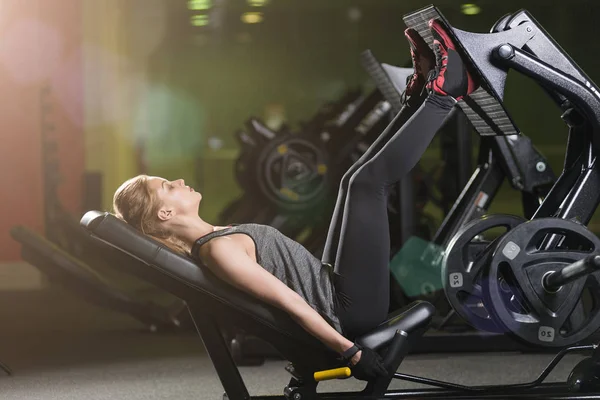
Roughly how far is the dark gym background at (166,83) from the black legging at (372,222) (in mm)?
2663

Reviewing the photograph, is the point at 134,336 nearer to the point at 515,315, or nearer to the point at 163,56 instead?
the point at 515,315

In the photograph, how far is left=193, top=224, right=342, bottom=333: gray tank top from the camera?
6.47ft

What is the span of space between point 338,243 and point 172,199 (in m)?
0.45

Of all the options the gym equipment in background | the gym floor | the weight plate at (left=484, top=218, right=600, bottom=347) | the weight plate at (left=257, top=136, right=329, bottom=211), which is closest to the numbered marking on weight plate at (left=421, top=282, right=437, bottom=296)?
the gym floor

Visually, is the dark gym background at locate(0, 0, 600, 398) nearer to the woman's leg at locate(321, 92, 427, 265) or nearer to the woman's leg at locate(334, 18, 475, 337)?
the woman's leg at locate(321, 92, 427, 265)

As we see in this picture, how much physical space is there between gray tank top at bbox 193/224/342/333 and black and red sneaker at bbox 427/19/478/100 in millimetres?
→ 540

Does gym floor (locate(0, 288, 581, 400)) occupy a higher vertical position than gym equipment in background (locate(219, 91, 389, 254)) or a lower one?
lower

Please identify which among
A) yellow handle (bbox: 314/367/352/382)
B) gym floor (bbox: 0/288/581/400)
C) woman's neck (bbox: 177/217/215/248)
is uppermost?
woman's neck (bbox: 177/217/215/248)

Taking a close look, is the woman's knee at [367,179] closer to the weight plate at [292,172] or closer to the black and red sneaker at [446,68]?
the black and red sneaker at [446,68]

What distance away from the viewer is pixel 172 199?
6.33 feet

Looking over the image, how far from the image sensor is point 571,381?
2.14m

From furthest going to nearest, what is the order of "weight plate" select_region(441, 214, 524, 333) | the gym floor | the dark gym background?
the dark gym background, the gym floor, "weight plate" select_region(441, 214, 524, 333)

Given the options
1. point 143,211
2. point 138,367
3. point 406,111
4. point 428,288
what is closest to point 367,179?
point 406,111

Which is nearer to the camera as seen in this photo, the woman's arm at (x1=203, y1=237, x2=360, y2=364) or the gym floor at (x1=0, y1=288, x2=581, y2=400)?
the woman's arm at (x1=203, y1=237, x2=360, y2=364)
